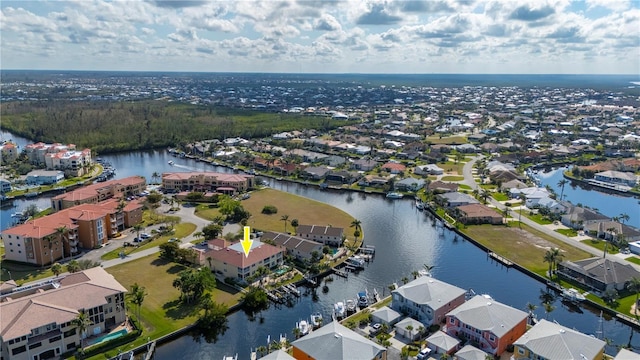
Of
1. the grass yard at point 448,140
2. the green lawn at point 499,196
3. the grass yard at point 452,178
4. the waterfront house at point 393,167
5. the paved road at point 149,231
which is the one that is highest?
the grass yard at point 448,140

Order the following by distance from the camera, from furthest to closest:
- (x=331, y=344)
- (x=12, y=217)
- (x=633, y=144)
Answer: (x=633, y=144), (x=12, y=217), (x=331, y=344)

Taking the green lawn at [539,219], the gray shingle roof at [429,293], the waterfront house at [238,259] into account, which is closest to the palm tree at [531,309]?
the gray shingle roof at [429,293]

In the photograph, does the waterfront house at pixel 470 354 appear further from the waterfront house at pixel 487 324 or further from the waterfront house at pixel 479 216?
the waterfront house at pixel 479 216

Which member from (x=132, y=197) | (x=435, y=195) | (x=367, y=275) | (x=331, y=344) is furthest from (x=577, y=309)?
(x=132, y=197)

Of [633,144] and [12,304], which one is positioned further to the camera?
[633,144]

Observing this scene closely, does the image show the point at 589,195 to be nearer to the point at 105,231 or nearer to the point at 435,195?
the point at 435,195

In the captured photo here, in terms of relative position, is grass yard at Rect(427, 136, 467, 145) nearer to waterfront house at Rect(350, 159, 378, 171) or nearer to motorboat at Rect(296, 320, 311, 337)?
waterfront house at Rect(350, 159, 378, 171)

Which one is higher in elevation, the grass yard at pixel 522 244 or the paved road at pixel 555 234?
the paved road at pixel 555 234
